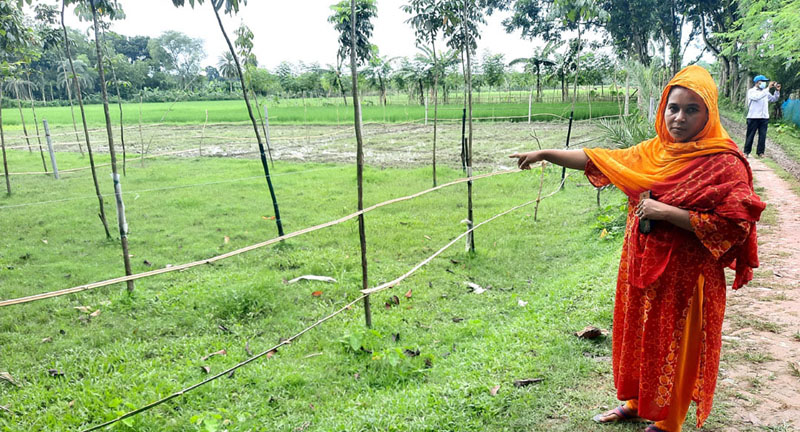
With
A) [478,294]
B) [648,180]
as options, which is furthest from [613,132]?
[648,180]

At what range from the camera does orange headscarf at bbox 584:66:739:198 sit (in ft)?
6.20

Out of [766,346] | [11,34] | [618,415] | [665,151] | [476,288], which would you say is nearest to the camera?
[665,151]

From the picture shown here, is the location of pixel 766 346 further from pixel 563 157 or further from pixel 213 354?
pixel 213 354

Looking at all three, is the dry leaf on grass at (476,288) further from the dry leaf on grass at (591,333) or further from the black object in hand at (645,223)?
the black object in hand at (645,223)

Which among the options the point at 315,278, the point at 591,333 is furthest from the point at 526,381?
the point at 315,278

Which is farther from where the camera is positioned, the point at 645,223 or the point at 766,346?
the point at 766,346

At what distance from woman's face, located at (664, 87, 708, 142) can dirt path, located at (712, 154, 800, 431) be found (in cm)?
148

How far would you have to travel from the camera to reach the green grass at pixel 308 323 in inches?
107

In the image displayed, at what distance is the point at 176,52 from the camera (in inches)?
2389

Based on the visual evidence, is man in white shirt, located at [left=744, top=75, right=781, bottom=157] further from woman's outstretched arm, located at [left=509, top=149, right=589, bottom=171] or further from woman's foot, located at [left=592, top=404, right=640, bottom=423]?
woman's foot, located at [left=592, top=404, right=640, bottom=423]

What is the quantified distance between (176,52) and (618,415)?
68.8 meters

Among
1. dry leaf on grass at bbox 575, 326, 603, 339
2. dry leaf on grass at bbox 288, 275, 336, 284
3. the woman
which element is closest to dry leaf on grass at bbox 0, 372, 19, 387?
dry leaf on grass at bbox 288, 275, 336, 284

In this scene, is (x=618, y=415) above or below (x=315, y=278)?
above

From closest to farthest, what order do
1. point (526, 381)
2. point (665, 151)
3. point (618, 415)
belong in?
1. point (665, 151)
2. point (618, 415)
3. point (526, 381)
